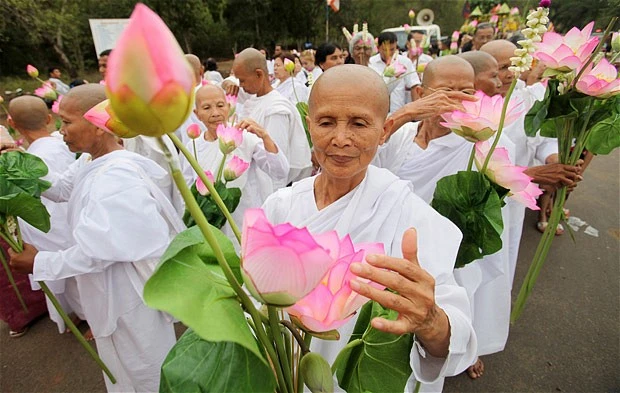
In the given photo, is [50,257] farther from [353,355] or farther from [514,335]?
[514,335]

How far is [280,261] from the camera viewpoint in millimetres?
353

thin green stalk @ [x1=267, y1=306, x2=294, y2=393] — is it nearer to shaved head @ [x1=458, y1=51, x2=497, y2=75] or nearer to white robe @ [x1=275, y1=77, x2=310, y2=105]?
shaved head @ [x1=458, y1=51, x2=497, y2=75]

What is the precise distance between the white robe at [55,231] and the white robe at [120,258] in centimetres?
86

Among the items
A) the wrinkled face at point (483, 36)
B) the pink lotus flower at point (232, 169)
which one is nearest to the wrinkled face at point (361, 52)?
the wrinkled face at point (483, 36)

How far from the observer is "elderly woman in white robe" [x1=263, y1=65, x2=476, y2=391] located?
742mm

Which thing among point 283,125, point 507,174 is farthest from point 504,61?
point 507,174

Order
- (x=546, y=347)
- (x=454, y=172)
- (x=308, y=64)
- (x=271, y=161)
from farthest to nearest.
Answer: (x=308, y=64), (x=271, y=161), (x=546, y=347), (x=454, y=172)

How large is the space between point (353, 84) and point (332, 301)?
0.65 metres

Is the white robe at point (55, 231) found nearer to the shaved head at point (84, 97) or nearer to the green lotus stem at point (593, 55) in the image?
the shaved head at point (84, 97)

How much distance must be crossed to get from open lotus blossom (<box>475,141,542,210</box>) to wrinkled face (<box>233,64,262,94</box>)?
2.26 meters

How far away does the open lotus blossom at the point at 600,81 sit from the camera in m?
1.07

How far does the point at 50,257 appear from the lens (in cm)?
156

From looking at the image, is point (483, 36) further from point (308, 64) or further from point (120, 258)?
point (120, 258)

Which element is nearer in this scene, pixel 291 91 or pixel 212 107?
pixel 212 107
